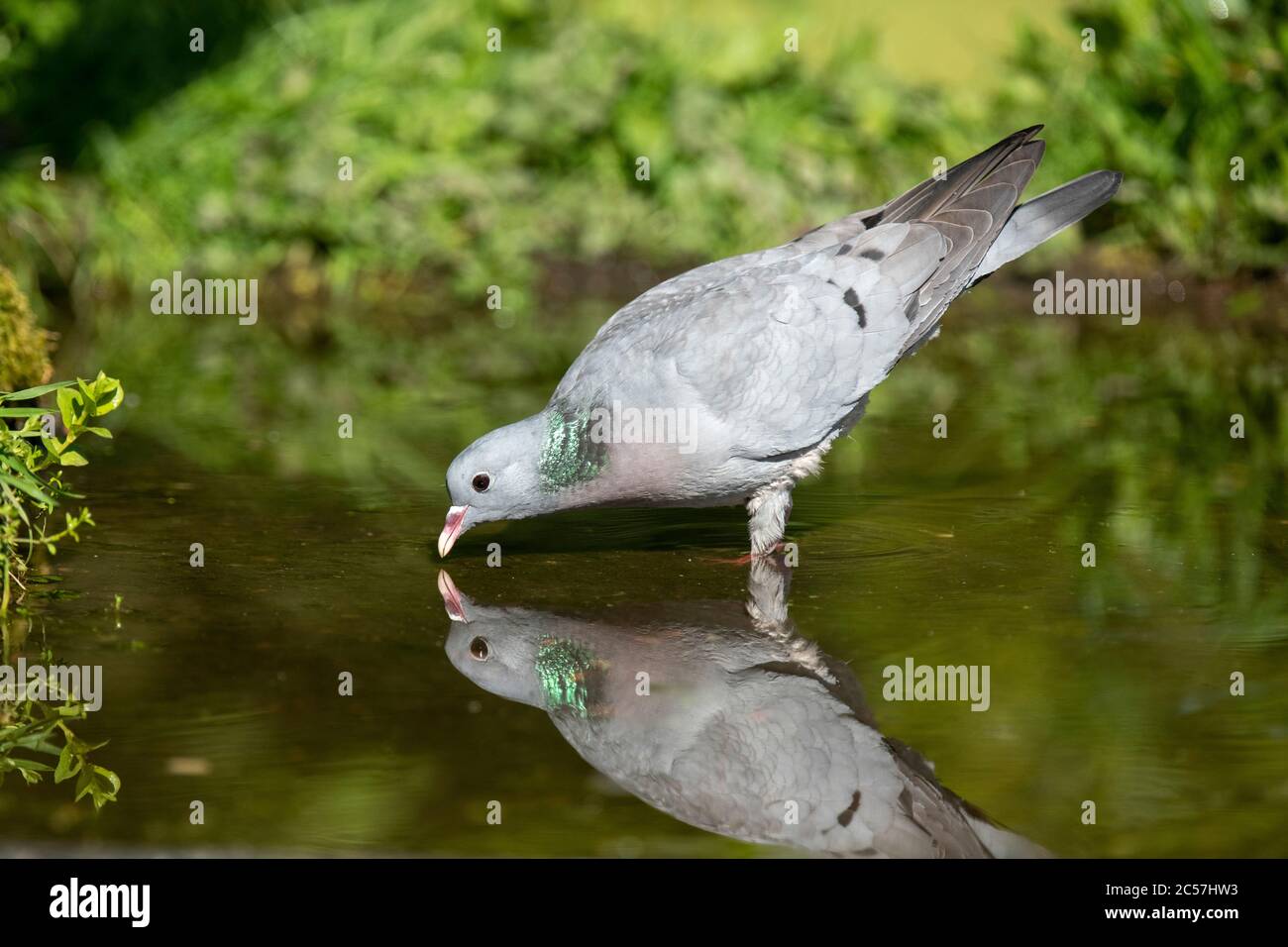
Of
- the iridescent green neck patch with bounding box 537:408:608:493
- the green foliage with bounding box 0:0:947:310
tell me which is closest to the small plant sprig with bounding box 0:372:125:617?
the iridescent green neck patch with bounding box 537:408:608:493

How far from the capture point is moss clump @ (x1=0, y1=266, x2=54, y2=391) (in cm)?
552

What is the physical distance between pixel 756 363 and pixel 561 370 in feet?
10.1

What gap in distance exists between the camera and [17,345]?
5574 mm

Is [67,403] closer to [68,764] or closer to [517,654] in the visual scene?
[68,764]

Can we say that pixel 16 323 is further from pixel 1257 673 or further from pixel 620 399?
pixel 1257 673

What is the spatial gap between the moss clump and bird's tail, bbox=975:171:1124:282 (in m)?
3.25

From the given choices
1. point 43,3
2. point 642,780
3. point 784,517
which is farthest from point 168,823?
point 43,3

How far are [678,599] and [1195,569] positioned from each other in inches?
63.9

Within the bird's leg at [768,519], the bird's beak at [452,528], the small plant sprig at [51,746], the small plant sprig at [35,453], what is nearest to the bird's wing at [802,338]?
the bird's leg at [768,519]

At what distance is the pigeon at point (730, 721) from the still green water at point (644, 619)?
4 cm

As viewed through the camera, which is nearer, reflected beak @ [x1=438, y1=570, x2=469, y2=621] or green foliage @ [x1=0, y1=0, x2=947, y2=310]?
reflected beak @ [x1=438, y1=570, x2=469, y2=621]

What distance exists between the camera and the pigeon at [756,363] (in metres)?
4.98
